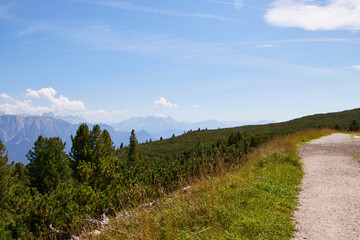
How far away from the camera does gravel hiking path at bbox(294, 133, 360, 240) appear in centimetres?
436

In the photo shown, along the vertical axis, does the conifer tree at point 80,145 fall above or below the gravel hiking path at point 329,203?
above

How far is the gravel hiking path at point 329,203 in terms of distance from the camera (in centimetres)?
436

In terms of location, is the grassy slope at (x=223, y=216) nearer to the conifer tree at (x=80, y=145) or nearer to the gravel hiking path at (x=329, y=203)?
the gravel hiking path at (x=329, y=203)

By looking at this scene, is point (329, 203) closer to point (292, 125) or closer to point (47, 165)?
point (47, 165)

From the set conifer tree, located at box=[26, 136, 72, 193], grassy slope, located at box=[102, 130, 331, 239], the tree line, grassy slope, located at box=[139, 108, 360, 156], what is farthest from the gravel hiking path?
grassy slope, located at box=[139, 108, 360, 156]

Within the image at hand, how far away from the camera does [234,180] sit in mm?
6695

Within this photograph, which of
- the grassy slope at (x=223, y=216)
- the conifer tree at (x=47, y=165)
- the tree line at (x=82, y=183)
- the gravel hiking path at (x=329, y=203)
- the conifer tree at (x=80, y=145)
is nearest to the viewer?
the grassy slope at (x=223, y=216)

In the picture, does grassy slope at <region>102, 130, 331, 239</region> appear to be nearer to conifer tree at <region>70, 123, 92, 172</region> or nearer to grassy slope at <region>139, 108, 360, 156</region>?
conifer tree at <region>70, 123, 92, 172</region>

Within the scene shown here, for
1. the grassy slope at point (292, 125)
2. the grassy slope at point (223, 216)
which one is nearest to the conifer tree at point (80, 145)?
the grassy slope at point (223, 216)

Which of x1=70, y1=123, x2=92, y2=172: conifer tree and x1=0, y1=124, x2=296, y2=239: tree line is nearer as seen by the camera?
x1=0, y1=124, x2=296, y2=239: tree line

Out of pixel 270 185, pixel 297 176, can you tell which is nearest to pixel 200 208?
pixel 270 185

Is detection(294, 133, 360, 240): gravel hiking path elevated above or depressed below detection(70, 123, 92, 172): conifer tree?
below

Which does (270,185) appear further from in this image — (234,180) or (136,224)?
(136,224)

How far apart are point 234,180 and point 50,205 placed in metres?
5.45
